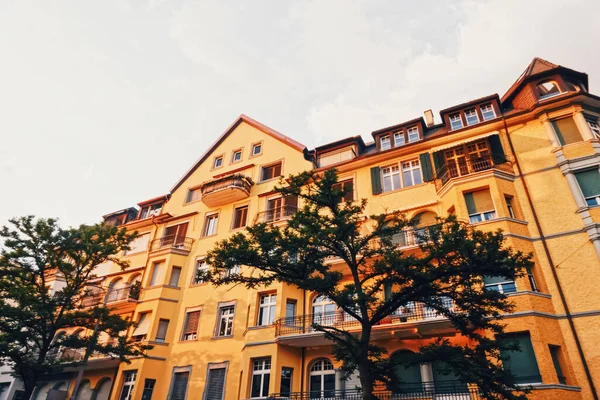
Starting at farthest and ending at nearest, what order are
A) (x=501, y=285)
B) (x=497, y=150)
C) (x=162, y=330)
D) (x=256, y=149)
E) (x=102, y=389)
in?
(x=256, y=149) < (x=102, y=389) < (x=162, y=330) < (x=497, y=150) < (x=501, y=285)

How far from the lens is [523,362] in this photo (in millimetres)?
15508

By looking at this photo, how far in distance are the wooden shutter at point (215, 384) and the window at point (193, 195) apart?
44.8 ft

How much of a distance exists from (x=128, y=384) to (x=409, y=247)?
60.2ft

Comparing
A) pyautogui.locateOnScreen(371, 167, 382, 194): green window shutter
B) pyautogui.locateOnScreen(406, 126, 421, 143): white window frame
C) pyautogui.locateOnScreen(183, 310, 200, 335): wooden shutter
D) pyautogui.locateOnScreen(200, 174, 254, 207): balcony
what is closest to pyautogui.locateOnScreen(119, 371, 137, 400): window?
pyautogui.locateOnScreen(183, 310, 200, 335): wooden shutter

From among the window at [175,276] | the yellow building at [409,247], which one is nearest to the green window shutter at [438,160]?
the yellow building at [409,247]

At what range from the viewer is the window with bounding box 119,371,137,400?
2334 cm

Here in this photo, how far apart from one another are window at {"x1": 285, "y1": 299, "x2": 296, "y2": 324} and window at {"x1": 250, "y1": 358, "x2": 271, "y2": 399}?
2.18 metres

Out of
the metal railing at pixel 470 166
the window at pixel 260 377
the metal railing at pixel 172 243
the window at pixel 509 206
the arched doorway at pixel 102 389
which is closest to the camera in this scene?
the window at pixel 509 206

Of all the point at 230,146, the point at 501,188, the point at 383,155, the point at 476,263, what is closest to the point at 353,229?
the point at 476,263

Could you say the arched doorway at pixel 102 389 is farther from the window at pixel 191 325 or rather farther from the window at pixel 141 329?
the window at pixel 191 325

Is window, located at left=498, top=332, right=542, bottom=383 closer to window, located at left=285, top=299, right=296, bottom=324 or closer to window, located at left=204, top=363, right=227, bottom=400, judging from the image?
window, located at left=285, top=299, right=296, bottom=324

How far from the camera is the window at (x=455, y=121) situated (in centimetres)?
2442

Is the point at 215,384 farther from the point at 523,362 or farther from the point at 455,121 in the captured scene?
the point at 455,121

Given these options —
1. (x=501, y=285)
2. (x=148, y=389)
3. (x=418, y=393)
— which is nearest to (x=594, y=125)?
(x=501, y=285)
